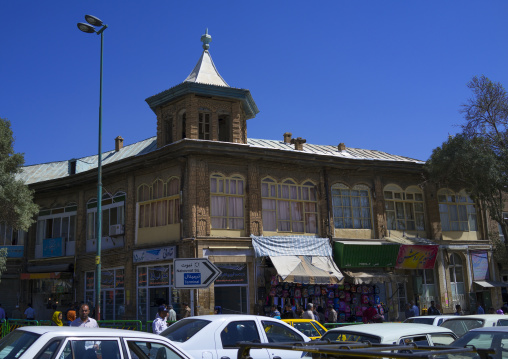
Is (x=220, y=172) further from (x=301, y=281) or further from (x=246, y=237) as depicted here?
(x=301, y=281)

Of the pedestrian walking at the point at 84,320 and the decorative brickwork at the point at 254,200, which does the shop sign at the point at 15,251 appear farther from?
the pedestrian walking at the point at 84,320

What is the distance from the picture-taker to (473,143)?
76.5 ft

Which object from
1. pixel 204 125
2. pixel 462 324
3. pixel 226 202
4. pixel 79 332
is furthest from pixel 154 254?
pixel 79 332

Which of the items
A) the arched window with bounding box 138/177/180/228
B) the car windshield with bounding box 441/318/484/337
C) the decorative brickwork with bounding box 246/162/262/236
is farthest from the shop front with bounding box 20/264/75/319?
the car windshield with bounding box 441/318/484/337

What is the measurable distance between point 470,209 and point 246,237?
13.3 m

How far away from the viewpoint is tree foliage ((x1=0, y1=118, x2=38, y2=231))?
19.8 meters

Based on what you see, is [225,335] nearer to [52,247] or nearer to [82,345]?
[82,345]

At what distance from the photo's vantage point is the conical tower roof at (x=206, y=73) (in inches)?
925

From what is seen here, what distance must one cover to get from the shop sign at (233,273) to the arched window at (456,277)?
36.7 ft

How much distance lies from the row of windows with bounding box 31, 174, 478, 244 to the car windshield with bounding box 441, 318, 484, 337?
11348 mm

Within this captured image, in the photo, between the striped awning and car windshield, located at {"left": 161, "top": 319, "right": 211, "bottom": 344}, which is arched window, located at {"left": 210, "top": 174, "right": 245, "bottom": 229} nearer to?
the striped awning

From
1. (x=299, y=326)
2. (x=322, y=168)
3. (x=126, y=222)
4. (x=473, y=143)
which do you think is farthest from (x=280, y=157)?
(x=299, y=326)

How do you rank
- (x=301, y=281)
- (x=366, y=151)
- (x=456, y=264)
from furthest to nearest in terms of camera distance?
(x=366, y=151)
(x=456, y=264)
(x=301, y=281)

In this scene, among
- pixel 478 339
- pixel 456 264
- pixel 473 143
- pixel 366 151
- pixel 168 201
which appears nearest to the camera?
pixel 478 339
